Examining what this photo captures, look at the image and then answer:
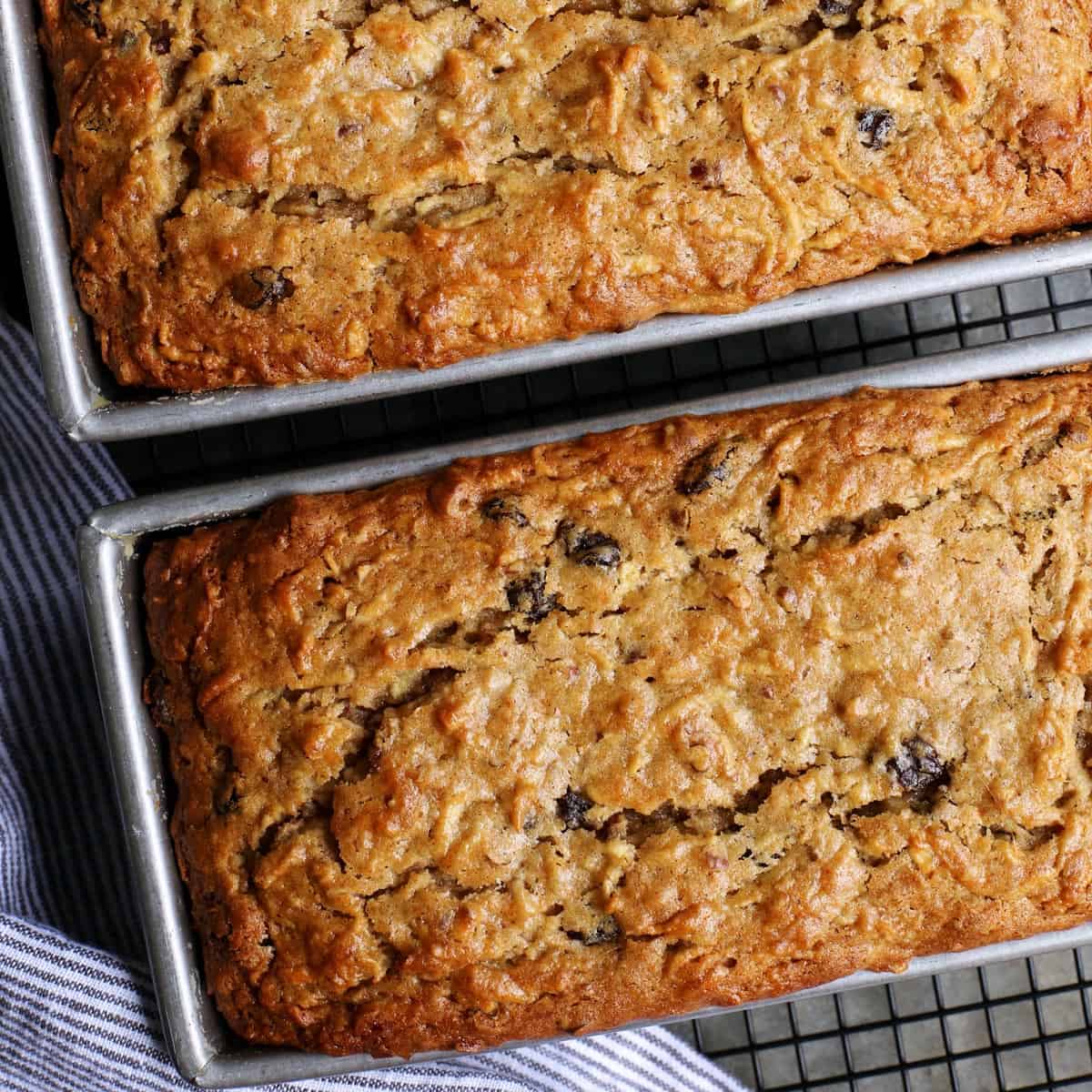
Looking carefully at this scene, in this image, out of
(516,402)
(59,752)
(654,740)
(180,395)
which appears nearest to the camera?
(654,740)

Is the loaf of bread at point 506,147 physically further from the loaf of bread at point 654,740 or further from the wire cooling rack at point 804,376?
the wire cooling rack at point 804,376

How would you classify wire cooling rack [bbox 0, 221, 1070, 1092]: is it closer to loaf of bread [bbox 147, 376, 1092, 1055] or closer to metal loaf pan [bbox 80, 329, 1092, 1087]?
metal loaf pan [bbox 80, 329, 1092, 1087]

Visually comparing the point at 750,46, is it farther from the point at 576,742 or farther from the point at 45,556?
the point at 45,556

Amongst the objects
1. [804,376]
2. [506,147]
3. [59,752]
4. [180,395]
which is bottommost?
[59,752]

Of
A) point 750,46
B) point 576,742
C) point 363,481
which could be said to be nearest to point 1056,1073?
point 576,742

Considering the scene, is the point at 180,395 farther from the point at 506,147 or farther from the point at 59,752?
the point at 59,752

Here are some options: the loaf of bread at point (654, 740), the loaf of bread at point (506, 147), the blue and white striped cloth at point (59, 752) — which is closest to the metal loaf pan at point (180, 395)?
the loaf of bread at point (506, 147)

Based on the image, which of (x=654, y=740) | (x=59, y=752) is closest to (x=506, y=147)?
(x=654, y=740)
